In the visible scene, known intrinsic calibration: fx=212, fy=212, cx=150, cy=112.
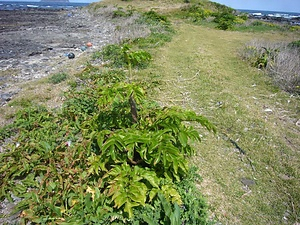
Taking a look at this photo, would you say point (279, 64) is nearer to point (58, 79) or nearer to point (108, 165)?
point (108, 165)

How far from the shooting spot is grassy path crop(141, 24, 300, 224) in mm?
2541

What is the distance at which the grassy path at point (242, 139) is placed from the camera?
2.54m

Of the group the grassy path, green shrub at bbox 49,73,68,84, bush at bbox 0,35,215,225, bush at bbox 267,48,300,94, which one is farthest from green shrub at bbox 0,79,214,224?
bush at bbox 267,48,300,94

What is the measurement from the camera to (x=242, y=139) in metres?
3.69

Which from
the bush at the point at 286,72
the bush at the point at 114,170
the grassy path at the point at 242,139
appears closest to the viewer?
the bush at the point at 114,170

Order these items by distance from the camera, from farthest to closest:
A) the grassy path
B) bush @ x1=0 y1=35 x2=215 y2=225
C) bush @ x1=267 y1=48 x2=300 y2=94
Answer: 1. bush @ x1=267 y1=48 x2=300 y2=94
2. the grassy path
3. bush @ x1=0 y1=35 x2=215 y2=225

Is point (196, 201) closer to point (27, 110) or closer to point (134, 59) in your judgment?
point (134, 59)

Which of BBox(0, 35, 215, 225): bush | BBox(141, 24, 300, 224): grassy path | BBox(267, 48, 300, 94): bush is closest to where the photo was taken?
BBox(0, 35, 215, 225): bush

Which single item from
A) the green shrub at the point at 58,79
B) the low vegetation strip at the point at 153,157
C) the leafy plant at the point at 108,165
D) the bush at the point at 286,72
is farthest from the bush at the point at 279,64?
the green shrub at the point at 58,79

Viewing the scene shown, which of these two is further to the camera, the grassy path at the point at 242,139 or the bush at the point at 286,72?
the bush at the point at 286,72

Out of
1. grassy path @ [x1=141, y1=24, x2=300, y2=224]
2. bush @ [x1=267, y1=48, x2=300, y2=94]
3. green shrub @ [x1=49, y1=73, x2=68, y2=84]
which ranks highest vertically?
bush @ [x1=267, y1=48, x2=300, y2=94]

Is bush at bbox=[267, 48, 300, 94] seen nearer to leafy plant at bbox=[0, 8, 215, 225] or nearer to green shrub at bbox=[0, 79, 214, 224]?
leafy plant at bbox=[0, 8, 215, 225]

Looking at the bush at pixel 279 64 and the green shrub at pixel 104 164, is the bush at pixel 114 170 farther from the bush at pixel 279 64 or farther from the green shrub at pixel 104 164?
the bush at pixel 279 64

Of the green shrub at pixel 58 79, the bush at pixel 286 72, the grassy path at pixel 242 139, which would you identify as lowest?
the green shrub at pixel 58 79
